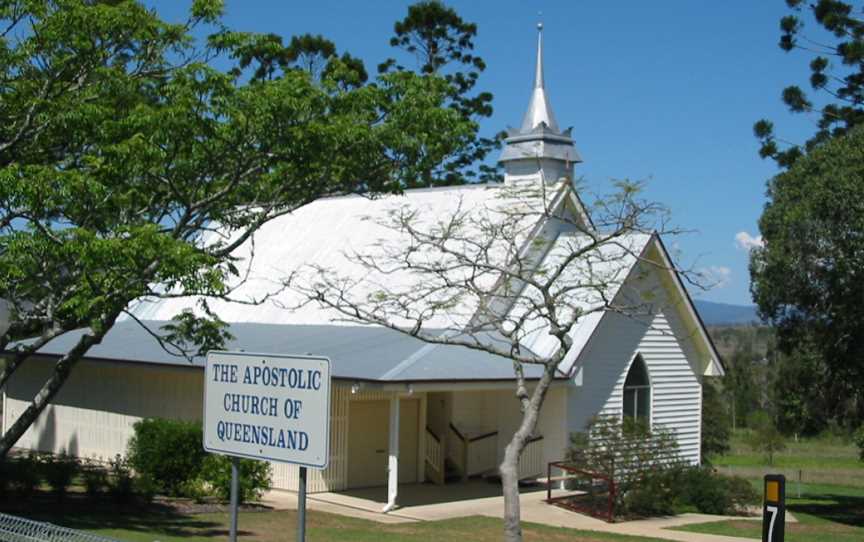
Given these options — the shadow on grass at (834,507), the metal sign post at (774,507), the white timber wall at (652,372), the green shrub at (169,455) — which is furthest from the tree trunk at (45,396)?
the shadow on grass at (834,507)

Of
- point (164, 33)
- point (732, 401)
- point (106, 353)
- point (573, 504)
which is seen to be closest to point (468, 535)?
point (573, 504)

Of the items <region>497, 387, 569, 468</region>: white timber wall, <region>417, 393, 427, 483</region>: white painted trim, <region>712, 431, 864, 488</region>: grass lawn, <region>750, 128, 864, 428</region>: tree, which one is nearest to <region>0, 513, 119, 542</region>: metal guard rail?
<region>417, 393, 427, 483</region>: white painted trim

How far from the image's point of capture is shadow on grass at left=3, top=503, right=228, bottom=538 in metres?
17.1

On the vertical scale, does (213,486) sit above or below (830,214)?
below

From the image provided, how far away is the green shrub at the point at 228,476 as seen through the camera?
20703mm

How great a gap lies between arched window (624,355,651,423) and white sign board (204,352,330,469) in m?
20.5

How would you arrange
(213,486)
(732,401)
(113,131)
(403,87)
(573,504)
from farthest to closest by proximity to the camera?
1. (732,401)
2. (573,504)
3. (213,486)
4. (403,87)
5. (113,131)

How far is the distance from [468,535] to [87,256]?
26.1 feet

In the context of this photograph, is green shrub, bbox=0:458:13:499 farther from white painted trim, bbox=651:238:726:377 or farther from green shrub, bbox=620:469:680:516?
white painted trim, bbox=651:238:726:377

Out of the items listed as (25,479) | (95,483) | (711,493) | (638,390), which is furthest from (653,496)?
(25,479)

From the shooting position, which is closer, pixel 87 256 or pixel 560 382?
pixel 87 256

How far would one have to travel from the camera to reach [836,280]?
79.4ft

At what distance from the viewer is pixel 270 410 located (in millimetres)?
6988

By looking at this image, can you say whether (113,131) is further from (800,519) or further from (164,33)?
(800,519)
